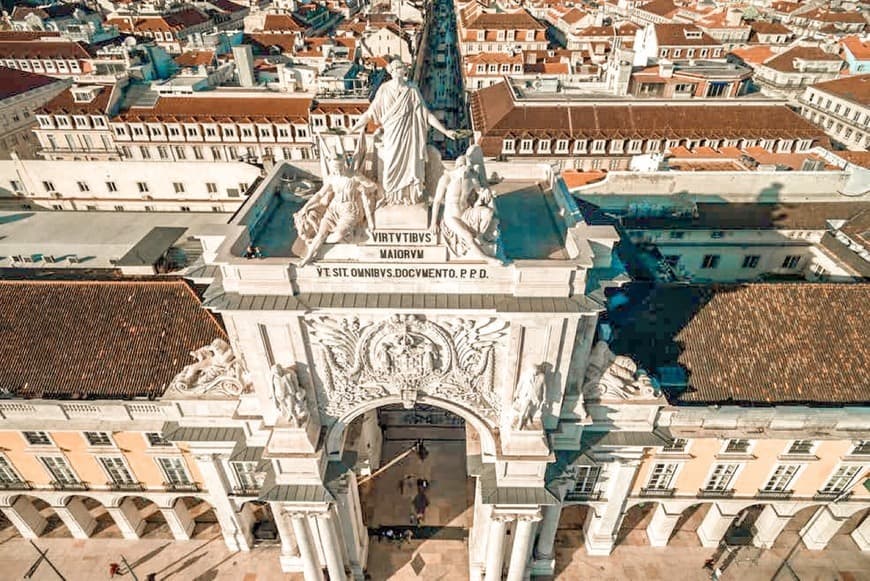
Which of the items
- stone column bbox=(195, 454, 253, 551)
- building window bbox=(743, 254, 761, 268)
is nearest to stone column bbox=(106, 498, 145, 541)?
stone column bbox=(195, 454, 253, 551)

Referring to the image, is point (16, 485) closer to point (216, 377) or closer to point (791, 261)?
point (216, 377)

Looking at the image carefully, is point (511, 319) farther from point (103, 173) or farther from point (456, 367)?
point (103, 173)

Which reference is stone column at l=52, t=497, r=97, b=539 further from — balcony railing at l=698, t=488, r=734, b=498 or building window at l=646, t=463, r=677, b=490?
balcony railing at l=698, t=488, r=734, b=498

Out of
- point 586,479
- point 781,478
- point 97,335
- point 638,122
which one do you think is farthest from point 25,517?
point 638,122

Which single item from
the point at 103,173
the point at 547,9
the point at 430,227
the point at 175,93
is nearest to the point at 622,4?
the point at 547,9

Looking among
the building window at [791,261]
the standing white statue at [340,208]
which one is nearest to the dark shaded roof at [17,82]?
the standing white statue at [340,208]

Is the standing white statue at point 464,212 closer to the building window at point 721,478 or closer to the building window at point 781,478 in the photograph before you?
the building window at point 721,478
